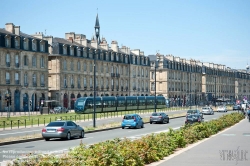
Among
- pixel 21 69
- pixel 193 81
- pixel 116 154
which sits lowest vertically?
pixel 116 154

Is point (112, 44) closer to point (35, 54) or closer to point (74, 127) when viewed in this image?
point (35, 54)

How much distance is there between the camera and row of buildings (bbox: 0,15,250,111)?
7212 cm

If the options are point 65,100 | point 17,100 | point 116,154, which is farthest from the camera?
point 65,100

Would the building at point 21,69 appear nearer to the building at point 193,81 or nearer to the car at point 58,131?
the building at point 193,81

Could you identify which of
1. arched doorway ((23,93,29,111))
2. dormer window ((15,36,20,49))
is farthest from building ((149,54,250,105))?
dormer window ((15,36,20,49))

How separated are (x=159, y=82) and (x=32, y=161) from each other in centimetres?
11252

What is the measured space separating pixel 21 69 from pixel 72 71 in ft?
46.0

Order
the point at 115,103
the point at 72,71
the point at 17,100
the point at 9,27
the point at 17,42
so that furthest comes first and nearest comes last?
the point at 72,71, the point at 115,103, the point at 17,42, the point at 17,100, the point at 9,27

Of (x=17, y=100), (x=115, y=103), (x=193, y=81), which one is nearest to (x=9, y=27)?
(x=17, y=100)

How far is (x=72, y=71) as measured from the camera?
86375 millimetres

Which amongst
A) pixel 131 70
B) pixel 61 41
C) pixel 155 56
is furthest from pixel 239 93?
pixel 61 41

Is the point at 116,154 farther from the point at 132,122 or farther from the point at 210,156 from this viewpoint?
the point at 132,122

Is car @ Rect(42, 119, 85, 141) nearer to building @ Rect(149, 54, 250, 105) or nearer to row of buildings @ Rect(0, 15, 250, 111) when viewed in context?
row of buildings @ Rect(0, 15, 250, 111)

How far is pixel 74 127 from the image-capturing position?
95.1 feet
